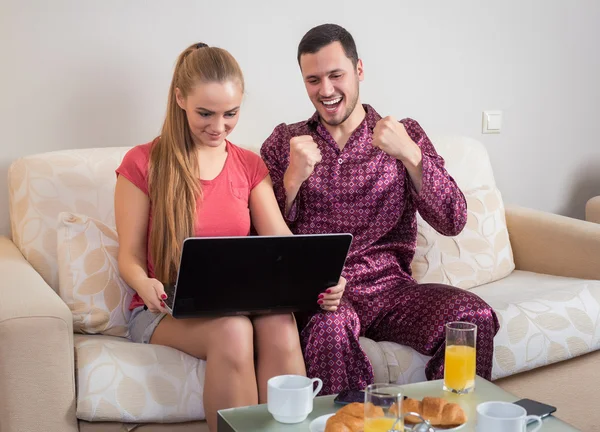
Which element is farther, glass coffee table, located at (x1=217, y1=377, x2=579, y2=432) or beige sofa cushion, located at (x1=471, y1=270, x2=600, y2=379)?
beige sofa cushion, located at (x1=471, y1=270, x2=600, y2=379)

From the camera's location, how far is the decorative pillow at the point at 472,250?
2.42 meters

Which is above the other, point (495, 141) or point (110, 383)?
point (495, 141)

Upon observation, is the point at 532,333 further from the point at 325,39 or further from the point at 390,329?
the point at 325,39

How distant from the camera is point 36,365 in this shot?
162 cm

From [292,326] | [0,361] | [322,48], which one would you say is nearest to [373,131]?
[322,48]

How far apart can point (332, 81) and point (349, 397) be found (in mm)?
921

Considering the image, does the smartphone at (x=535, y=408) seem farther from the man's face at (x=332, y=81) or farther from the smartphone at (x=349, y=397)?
the man's face at (x=332, y=81)

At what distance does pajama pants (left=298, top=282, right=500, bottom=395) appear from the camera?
6.14 ft

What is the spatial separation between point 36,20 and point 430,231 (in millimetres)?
1301

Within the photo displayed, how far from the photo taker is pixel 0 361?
1.59 m

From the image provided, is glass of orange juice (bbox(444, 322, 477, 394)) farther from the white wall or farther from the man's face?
the white wall

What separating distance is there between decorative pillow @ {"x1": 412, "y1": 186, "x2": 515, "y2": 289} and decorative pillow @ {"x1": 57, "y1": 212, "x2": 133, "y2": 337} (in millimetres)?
892

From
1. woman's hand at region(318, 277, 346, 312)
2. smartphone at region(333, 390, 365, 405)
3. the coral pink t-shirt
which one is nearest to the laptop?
woman's hand at region(318, 277, 346, 312)

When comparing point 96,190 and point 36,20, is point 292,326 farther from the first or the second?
point 36,20
